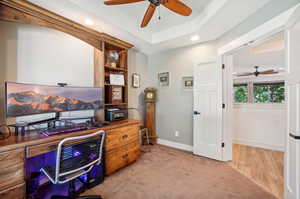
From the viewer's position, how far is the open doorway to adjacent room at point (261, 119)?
211 centimetres

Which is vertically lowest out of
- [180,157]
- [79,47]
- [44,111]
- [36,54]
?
[180,157]

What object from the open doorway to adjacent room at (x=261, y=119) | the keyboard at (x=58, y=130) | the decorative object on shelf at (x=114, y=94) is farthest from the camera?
the decorative object on shelf at (x=114, y=94)

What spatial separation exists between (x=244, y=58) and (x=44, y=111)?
4.67m

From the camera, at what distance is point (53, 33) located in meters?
1.95

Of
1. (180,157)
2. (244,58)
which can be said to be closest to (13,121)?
(180,157)

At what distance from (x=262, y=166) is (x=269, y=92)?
2656mm

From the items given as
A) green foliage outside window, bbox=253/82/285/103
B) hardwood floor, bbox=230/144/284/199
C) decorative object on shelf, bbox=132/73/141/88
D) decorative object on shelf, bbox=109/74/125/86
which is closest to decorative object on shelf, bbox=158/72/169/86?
decorative object on shelf, bbox=132/73/141/88

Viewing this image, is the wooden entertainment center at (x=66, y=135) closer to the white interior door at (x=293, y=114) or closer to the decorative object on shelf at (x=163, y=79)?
the decorative object on shelf at (x=163, y=79)

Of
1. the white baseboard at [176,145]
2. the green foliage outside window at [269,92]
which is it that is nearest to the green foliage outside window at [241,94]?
the green foliage outside window at [269,92]

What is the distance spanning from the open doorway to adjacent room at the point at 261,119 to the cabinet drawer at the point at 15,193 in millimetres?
2800

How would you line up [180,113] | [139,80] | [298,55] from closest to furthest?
[298,55] → [180,113] → [139,80]

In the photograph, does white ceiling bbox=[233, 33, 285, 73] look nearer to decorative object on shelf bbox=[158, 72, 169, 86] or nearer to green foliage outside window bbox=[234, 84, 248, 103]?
green foliage outside window bbox=[234, 84, 248, 103]

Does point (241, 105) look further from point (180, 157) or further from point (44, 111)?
point (44, 111)

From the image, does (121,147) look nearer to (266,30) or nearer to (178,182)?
(178,182)
